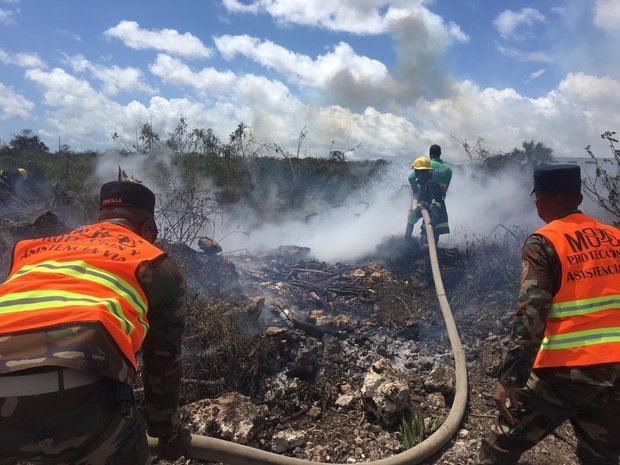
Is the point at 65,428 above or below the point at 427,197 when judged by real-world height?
below

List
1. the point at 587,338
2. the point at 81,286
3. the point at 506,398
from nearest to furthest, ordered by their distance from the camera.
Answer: the point at 81,286 < the point at 587,338 < the point at 506,398

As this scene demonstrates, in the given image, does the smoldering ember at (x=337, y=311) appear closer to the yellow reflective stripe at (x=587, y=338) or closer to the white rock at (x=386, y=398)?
the white rock at (x=386, y=398)

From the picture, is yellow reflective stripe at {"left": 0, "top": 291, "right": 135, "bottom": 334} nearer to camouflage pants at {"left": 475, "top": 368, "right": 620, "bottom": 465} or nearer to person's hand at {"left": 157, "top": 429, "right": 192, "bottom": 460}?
person's hand at {"left": 157, "top": 429, "right": 192, "bottom": 460}

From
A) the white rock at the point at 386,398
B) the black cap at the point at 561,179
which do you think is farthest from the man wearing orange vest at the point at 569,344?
the white rock at the point at 386,398

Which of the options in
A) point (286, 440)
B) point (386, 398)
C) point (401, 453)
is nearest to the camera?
point (401, 453)

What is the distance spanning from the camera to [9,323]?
1.37m

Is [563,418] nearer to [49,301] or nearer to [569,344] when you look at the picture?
[569,344]

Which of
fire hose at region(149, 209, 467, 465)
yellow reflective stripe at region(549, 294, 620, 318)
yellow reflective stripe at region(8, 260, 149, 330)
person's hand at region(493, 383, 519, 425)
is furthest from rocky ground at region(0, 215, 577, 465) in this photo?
yellow reflective stripe at region(8, 260, 149, 330)

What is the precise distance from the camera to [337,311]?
5.73m

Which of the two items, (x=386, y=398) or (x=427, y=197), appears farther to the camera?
(x=427, y=197)

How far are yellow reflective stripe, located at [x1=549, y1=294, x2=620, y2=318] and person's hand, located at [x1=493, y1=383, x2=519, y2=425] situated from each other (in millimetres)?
470

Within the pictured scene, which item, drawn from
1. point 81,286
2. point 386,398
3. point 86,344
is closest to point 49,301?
point 81,286

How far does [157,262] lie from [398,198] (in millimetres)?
9526

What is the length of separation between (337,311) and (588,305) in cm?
390
